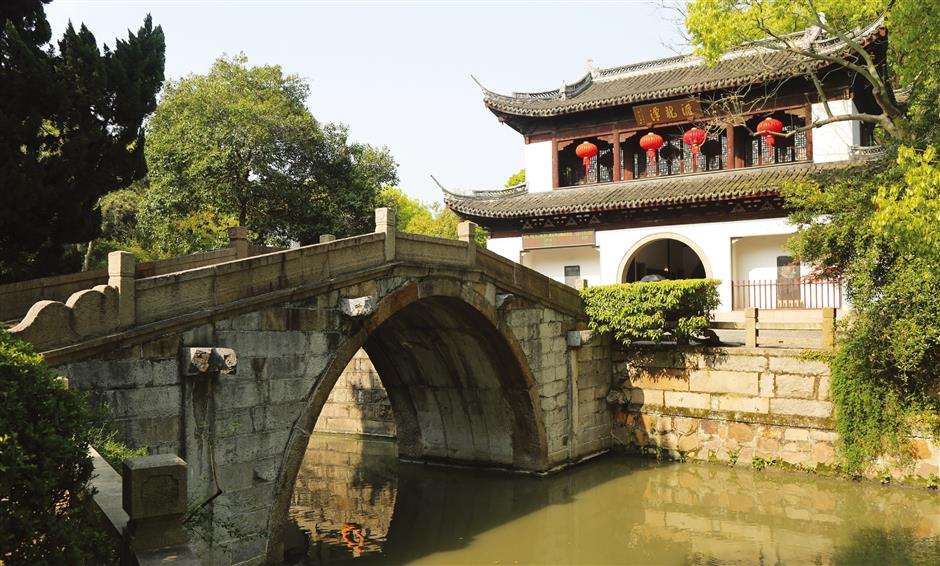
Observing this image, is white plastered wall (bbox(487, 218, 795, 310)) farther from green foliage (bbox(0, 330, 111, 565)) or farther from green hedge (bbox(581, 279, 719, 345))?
green foliage (bbox(0, 330, 111, 565))

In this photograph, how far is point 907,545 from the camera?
33.6 feet

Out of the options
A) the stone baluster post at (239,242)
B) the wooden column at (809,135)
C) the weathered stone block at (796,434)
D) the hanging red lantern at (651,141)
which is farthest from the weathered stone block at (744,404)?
the stone baluster post at (239,242)

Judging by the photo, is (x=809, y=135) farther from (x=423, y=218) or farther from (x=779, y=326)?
(x=423, y=218)

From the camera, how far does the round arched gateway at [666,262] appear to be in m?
21.8

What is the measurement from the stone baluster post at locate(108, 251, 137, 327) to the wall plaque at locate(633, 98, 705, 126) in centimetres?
1603

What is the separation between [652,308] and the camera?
14.6 meters

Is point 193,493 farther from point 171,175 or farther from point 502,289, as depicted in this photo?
point 171,175

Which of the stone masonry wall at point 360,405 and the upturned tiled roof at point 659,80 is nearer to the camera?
the stone masonry wall at point 360,405

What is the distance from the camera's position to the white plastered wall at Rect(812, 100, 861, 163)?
1839 cm

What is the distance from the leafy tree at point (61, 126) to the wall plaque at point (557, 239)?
42.3ft

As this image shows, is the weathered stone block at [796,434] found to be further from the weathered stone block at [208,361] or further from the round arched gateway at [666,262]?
the weathered stone block at [208,361]

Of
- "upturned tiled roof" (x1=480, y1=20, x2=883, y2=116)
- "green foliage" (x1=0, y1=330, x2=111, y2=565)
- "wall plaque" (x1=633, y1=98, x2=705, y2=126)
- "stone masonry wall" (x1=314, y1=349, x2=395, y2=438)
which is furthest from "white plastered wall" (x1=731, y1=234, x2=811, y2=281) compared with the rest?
"green foliage" (x1=0, y1=330, x2=111, y2=565)

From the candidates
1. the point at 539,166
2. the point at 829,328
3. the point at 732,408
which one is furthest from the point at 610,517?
the point at 539,166

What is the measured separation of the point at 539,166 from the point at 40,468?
19755 mm
